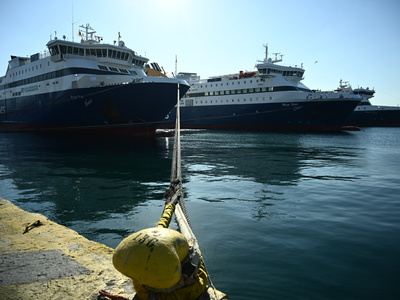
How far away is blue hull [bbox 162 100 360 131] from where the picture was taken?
4931 cm

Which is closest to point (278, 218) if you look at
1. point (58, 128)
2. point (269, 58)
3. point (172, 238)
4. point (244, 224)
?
point (244, 224)

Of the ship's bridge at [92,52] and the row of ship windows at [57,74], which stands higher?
the ship's bridge at [92,52]

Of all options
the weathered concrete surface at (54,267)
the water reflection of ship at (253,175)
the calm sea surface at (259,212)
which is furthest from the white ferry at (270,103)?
the weathered concrete surface at (54,267)

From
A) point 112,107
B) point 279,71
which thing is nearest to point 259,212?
point 112,107

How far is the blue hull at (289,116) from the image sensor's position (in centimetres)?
4931

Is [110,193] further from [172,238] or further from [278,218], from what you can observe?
[172,238]

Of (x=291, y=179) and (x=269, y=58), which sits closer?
(x=291, y=179)

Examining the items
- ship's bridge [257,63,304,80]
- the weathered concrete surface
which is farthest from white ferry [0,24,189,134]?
the weathered concrete surface

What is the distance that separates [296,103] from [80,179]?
43.7 m

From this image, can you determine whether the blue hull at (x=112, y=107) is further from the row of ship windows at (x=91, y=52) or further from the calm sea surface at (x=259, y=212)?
the calm sea surface at (x=259, y=212)

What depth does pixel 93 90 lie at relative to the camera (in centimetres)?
3097

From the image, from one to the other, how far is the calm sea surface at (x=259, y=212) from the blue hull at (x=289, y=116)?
110ft

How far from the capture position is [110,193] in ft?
33.7

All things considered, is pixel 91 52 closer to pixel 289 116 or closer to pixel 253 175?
pixel 253 175
